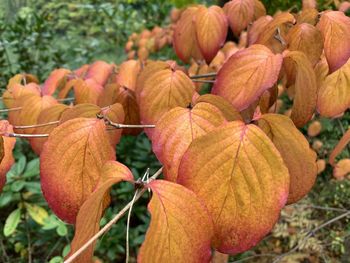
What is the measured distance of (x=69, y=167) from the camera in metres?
0.44

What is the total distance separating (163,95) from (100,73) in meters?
0.41

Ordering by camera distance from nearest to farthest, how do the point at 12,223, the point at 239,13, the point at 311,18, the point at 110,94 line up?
the point at 311,18 < the point at 110,94 < the point at 239,13 < the point at 12,223

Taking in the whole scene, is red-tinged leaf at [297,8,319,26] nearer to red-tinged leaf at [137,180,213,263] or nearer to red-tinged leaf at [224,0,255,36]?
red-tinged leaf at [224,0,255,36]

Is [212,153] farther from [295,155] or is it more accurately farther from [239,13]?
[239,13]

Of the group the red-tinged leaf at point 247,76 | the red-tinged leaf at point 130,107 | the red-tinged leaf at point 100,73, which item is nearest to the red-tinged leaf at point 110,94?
the red-tinged leaf at point 130,107

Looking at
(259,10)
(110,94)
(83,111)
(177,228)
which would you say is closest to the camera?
(177,228)

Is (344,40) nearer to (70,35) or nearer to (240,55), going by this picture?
(240,55)

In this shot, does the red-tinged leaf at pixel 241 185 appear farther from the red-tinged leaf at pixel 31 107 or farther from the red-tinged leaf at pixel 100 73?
the red-tinged leaf at pixel 100 73

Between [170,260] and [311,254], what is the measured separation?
147 cm

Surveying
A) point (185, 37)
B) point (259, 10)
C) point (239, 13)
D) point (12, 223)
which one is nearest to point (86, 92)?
point (185, 37)

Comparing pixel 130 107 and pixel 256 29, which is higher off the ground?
pixel 256 29

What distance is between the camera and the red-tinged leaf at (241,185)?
0.36 metres

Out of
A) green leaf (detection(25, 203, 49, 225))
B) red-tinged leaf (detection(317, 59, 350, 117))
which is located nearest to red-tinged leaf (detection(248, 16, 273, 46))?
red-tinged leaf (detection(317, 59, 350, 117))

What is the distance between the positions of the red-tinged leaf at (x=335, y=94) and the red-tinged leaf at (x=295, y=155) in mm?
184
